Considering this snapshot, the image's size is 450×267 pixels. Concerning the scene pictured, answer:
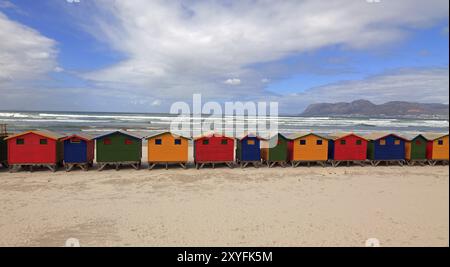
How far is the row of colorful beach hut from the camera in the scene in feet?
56.0

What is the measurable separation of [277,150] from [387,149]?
779cm

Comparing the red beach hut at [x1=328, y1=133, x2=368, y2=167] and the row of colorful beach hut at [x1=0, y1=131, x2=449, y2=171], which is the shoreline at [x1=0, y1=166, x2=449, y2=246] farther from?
the red beach hut at [x1=328, y1=133, x2=368, y2=167]

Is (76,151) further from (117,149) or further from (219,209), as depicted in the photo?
(219,209)

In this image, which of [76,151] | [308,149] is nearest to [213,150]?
[308,149]

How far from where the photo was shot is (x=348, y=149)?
2027cm

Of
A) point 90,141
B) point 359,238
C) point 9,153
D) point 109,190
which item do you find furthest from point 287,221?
point 9,153

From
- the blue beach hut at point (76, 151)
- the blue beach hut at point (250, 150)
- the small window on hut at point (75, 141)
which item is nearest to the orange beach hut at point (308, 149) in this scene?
the blue beach hut at point (250, 150)

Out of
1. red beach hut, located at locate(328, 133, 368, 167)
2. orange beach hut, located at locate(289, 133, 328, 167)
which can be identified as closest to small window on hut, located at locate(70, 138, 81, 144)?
orange beach hut, located at locate(289, 133, 328, 167)

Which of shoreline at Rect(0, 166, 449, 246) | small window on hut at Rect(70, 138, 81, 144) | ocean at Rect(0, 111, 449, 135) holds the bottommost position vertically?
shoreline at Rect(0, 166, 449, 246)

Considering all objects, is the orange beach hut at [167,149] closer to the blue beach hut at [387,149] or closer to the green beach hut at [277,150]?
the green beach hut at [277,150]

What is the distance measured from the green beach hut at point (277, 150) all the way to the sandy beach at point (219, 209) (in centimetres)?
Result: 281

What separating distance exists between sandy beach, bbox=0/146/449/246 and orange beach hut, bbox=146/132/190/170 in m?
1.68

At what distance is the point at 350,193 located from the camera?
1316 cm

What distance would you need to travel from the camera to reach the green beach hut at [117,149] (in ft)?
58.4
